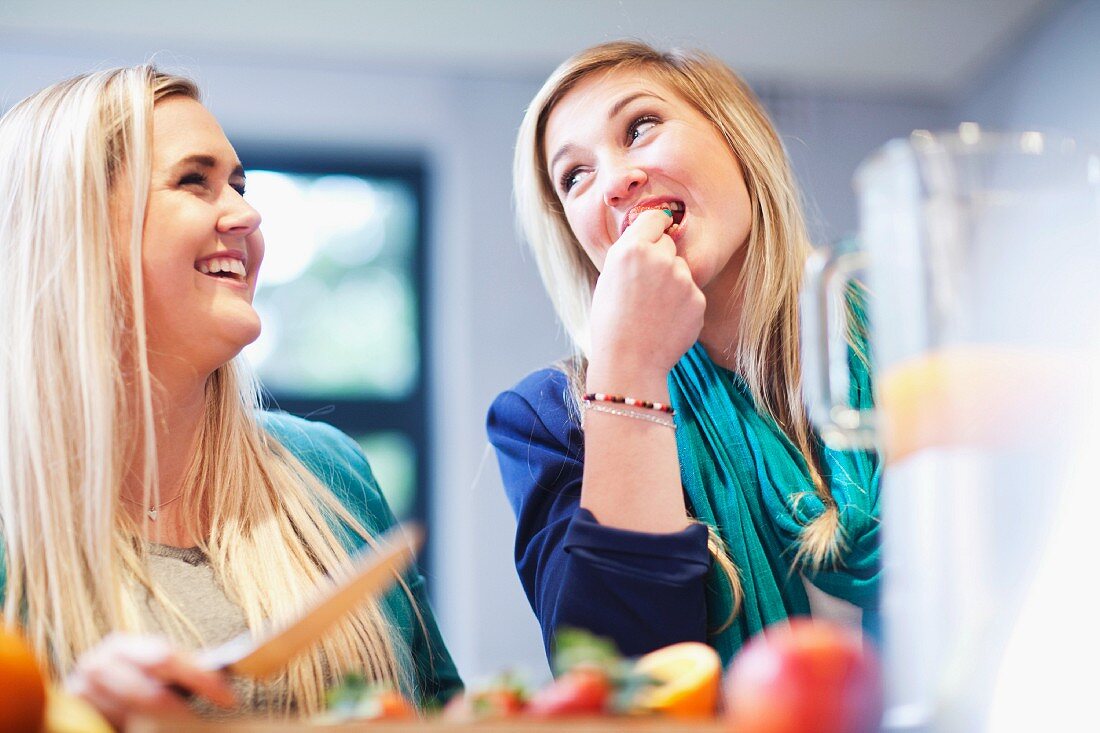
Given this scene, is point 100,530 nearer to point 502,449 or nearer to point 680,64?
point 502,449

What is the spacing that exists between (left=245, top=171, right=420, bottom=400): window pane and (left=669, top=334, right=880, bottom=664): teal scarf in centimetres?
240

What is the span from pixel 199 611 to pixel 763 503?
1.77ft

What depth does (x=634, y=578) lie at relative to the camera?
94 centimetres

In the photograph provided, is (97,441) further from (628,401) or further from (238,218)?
(628,401)

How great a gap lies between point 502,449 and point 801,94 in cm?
280

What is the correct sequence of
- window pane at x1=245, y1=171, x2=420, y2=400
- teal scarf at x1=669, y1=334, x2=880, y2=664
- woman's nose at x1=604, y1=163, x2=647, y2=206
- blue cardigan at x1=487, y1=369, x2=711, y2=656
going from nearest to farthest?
1. blue cardigan at x1=487, y1=369, x2=711, y2=656
2. teal scarf at x1=669, y1=334, x2=880, y2=664
3. woman's nose at x1=604, y1=163, x2=647, y2=206
4. window pane at x1=245, y1=171, x2=420, y2=400

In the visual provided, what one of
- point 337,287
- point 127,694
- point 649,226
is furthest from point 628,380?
point 337,287

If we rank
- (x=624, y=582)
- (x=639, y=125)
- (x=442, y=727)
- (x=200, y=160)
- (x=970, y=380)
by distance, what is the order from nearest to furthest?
(x=442, y=727) → (x=970, y=380) → (x=624, y=582) → (x=200, y=160) → (x=639, y=125)

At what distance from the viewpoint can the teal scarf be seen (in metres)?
1.05

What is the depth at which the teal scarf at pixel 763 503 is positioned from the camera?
1.05m

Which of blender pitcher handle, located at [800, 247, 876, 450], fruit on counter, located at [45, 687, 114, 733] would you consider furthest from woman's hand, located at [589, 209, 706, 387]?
fruit on counter, located at [45, 687, 114, 733]

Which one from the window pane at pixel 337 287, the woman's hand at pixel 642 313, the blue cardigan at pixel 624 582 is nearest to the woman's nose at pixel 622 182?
the woman's hand at pixel 642 313

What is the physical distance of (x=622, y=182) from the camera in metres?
1.19

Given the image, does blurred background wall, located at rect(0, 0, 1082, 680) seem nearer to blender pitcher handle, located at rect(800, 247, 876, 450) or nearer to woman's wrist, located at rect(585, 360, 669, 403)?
woman's wrist, located at rect(585, 360, 669, 403)
